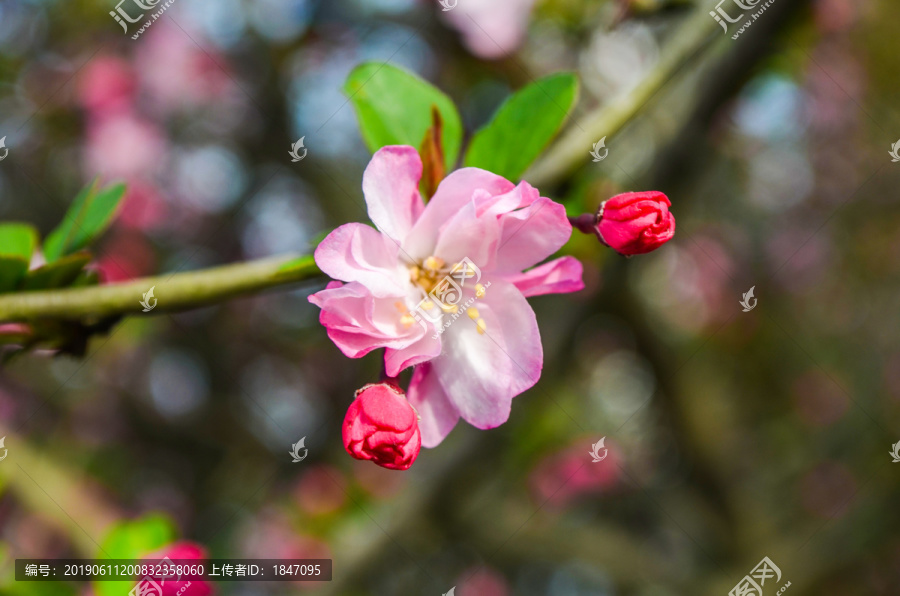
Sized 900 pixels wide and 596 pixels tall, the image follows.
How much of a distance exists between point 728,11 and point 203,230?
10.9ft

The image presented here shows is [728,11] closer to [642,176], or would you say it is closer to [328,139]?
[642,176]

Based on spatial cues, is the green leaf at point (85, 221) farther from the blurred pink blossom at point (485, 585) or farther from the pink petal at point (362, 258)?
the blurred pink blossom at point (485, 585)

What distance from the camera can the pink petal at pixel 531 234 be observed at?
1.97ft

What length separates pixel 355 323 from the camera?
0.59 m

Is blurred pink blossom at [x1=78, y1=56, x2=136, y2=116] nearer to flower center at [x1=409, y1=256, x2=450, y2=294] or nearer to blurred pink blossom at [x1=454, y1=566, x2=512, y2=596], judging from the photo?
flower center at [x1=409, y1=256, x2=450, y2=294]

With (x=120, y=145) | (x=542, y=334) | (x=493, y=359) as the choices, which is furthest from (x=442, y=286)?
(x=120, y=145)

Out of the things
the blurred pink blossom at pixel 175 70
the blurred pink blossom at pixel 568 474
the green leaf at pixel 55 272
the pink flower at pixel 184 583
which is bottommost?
the blurred pink blossom at pixel 568 474

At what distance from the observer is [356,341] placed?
60 cm

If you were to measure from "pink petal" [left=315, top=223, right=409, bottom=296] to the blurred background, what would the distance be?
25.2 inches

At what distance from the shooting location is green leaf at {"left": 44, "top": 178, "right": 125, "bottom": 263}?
77 cm

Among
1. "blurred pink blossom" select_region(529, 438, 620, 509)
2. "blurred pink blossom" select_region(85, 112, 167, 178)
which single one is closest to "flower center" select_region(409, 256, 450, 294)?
"blurred pink blossom" select_region(529, 438, 620, 509)

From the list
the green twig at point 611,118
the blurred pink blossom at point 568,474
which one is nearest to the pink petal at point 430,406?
the green twig at point 611,118

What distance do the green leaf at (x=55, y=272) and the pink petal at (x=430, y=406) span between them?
0.41m

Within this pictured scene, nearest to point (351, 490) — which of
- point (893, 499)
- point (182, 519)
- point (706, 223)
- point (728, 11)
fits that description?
point (182, 519)
